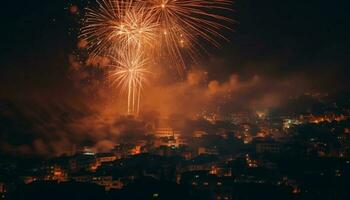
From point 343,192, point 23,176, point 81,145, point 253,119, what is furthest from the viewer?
point 253,119

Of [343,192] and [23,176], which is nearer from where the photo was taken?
[343,192]

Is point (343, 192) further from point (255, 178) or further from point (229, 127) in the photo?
point (229, 127)

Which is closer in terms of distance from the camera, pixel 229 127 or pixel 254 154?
pixel 254 154

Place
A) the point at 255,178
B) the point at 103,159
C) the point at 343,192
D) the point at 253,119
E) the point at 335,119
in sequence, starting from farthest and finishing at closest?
the point at 253,119, the point at 335,119, the point at 103,159, the point at 255,178, the point at 343,192

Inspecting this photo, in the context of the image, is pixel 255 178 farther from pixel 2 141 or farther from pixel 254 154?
pixel 2 141

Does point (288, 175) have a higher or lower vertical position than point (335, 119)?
lower

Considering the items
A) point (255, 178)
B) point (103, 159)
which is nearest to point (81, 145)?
point (103, 159)

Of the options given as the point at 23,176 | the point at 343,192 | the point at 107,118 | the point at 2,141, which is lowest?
the point at 343,192

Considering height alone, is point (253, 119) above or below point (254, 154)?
above

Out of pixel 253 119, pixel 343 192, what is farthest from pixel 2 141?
pixel 253 119
